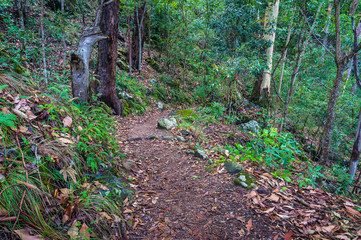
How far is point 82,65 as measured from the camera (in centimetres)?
341

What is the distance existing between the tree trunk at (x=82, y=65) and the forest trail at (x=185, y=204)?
5.09ft

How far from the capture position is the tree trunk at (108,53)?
618 cm

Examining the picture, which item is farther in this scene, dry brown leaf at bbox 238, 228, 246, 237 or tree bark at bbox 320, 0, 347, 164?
tree bark at bbox 320, 0, 347, 164

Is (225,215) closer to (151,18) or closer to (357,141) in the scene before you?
(357,141)

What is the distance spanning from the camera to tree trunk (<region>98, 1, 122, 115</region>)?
618cm

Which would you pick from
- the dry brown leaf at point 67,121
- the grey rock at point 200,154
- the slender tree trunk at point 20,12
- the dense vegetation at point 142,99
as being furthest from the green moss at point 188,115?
the slender tree trunk at point 20,12

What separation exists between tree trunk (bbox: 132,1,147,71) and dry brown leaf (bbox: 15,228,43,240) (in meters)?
10.7

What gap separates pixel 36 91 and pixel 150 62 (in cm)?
1138

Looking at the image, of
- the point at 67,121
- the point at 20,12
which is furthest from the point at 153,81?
the point at 67,121

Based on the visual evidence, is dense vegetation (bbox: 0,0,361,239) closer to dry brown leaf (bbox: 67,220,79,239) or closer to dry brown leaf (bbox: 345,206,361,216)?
dry brown leaf (bbox: 67,220,79,239)

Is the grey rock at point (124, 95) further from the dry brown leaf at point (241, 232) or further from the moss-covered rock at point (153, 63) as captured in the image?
the dry brown leaf at point (241, 232)

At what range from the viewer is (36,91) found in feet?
8.93

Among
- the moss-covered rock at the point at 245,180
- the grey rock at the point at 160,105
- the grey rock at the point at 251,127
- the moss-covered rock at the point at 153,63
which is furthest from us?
the moss-covered rock at the point at 153,63

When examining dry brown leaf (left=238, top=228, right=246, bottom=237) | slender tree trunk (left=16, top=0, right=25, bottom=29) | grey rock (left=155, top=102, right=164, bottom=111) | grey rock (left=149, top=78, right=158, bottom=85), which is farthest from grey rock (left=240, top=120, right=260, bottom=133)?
slender tree trunk (left=16, top=0, right=25, bottom=29)
